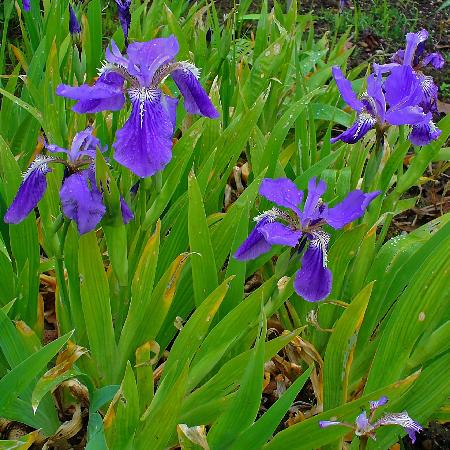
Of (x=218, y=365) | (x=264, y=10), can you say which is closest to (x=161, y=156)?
(x=218, y=365)

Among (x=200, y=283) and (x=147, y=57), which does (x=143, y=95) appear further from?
(x=200, y=283)

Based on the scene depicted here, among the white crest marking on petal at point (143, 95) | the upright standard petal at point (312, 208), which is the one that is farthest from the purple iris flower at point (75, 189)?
the upright standard petal at point (312, 208)

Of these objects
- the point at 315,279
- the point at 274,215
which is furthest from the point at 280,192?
the point at 315,279

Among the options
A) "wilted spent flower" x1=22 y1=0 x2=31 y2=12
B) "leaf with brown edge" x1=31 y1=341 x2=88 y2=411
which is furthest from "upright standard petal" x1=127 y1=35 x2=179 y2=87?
"wilted spent flower" x1=22 y1=0 x2=31 y2=12

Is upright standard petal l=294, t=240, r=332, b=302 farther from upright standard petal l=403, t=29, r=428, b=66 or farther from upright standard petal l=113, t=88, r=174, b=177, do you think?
upright standard petal l=403, t=29, r=428, b=66

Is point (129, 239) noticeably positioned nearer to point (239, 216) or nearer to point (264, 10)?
point (239, 216)

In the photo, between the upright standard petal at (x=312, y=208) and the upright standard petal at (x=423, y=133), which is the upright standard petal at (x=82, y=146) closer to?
the upright standard petal at (x=312, y=208)
